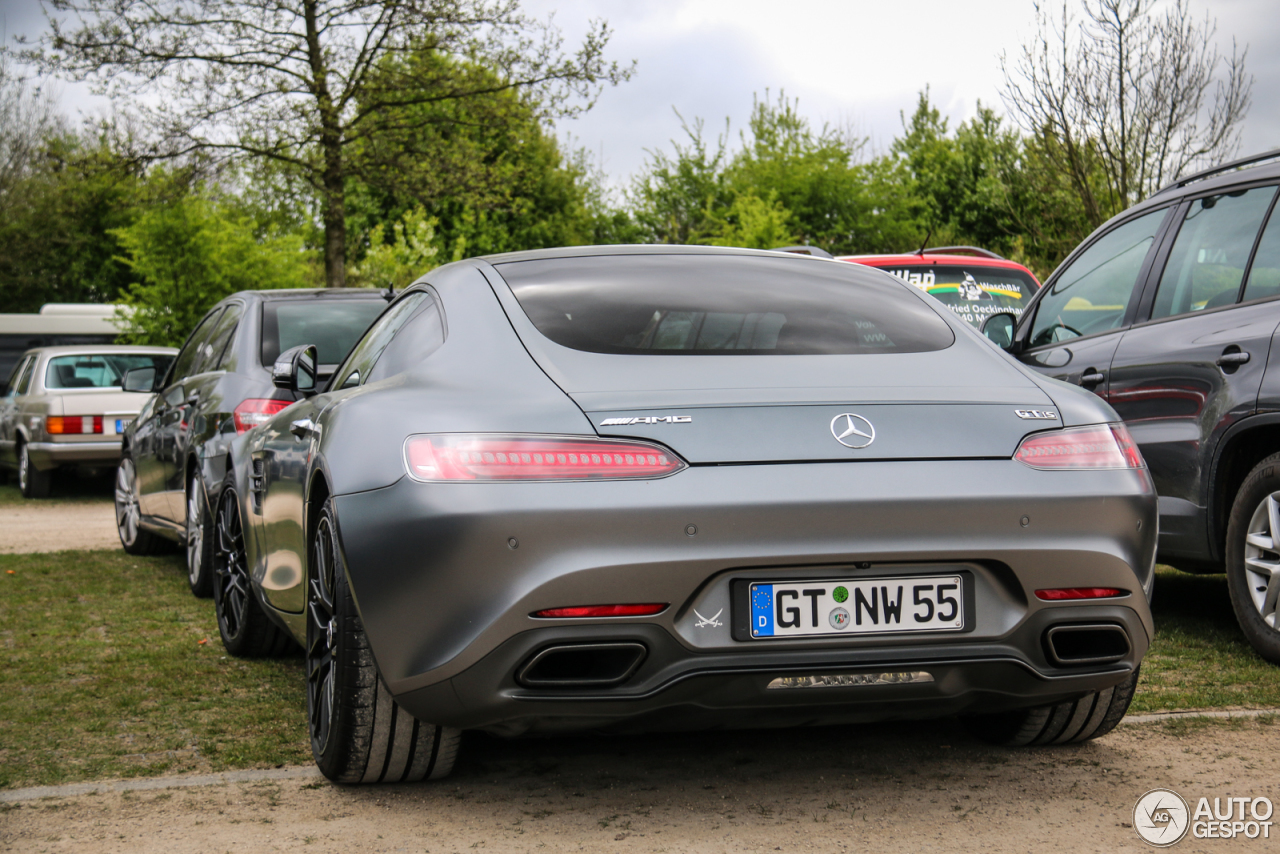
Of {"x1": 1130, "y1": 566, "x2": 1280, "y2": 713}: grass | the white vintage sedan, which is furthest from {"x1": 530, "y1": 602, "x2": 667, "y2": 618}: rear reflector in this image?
the white vintage sedan

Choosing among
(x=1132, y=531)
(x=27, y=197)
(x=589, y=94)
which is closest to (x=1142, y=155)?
(x=589, y=94)

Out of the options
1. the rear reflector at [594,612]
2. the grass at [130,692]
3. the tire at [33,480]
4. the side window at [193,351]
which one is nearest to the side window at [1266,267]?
the rear reflector at [594,612]

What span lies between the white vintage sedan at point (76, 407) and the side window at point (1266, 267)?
1171 cm

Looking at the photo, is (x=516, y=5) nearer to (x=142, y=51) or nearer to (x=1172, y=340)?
(x=142, y=51)

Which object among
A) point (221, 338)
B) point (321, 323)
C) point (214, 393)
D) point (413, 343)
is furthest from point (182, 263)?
point (413, 343)

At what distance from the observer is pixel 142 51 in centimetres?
1991

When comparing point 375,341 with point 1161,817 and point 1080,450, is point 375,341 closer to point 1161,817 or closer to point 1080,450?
point 1080,450

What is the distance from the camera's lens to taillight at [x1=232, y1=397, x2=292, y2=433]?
254 inches

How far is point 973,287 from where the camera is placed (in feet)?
32.3

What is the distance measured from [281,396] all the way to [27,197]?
41.0 meters

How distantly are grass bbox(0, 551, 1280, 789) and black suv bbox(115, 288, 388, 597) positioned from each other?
22.8 inches

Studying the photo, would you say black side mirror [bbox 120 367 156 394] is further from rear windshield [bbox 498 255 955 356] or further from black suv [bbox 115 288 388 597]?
rear windshield [bbox 498 255 955 356]

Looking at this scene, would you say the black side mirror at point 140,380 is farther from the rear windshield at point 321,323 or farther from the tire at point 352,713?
the tire at point 352,713

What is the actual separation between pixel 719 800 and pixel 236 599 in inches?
111
